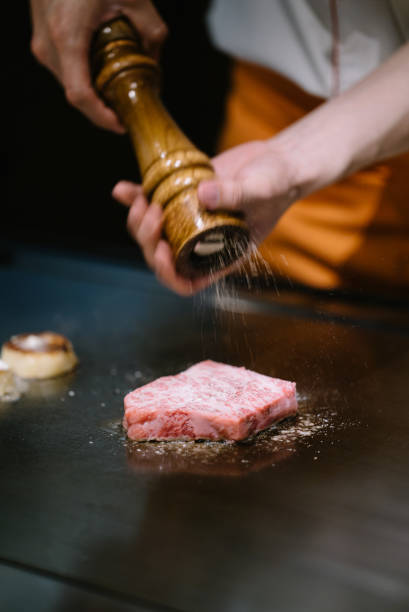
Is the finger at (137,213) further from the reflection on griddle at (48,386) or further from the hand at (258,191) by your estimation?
the reflection on griddle at (48,386)

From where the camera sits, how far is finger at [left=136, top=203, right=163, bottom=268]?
1444 mm

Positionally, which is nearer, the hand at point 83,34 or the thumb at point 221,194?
the thumb at point 221,194

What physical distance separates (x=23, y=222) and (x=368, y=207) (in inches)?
77.2

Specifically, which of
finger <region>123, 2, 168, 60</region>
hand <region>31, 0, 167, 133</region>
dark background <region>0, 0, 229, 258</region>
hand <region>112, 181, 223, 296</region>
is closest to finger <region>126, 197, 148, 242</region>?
hand <region>112, 181, 223, 296</region>

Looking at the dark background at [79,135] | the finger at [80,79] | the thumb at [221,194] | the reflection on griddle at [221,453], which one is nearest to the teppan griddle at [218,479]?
the reflection on griddle at [221,453]

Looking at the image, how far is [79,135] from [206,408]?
231 centimetres

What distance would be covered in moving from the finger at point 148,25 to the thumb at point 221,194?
583 millimetres

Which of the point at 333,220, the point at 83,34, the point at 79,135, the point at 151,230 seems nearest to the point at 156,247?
the point at 151,230

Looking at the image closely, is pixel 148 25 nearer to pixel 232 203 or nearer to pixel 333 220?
pixel 232 203

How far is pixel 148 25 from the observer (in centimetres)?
172

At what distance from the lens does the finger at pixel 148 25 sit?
1.70 m

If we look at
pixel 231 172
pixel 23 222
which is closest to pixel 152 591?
pixel 231 172

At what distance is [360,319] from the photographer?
1.87 m

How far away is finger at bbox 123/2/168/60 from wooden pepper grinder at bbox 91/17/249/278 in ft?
0.09
